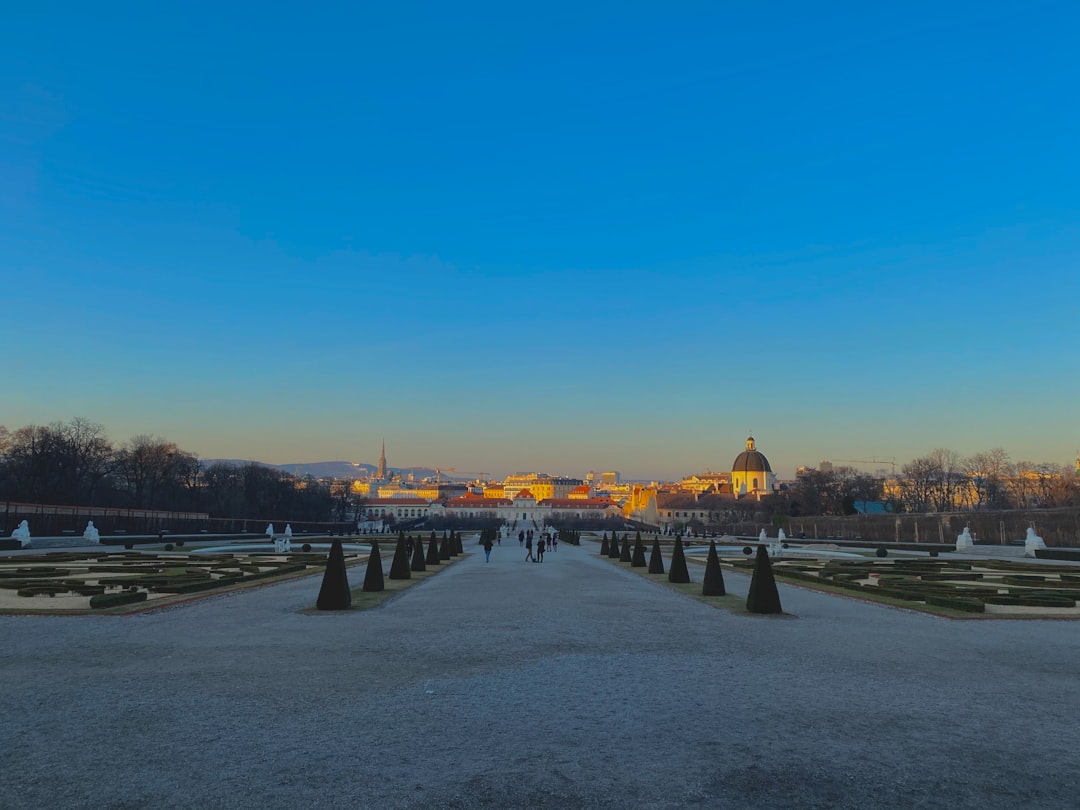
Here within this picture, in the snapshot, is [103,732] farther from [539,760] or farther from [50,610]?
[50,610]

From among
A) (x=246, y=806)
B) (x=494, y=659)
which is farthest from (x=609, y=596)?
(x=246, y=806)

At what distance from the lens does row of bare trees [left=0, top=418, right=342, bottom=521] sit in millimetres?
68250

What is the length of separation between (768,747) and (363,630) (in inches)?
344

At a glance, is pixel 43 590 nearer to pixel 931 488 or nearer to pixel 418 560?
pixel 418 560

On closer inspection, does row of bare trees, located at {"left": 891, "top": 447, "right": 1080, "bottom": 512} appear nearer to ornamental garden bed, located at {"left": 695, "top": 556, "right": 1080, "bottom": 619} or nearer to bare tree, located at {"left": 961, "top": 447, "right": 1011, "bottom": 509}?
bare tree, located at {"left": 961, "top": 447, "right": 1011, "bottom": 509}

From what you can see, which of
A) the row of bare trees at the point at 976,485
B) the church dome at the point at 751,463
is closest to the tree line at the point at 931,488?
the row of bare trees at the point at 976,485

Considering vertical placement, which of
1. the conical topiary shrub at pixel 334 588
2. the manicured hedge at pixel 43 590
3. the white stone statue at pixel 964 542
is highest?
the conical topiary shrub at pixel 334 588

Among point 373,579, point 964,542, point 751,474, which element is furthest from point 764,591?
point 751,474

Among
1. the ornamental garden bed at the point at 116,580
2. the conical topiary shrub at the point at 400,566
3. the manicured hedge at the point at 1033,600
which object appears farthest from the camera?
the conical topiary shrub at the point at 400,566

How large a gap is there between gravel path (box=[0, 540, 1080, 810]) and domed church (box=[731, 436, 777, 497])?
547 ft

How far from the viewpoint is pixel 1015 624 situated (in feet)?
49.0

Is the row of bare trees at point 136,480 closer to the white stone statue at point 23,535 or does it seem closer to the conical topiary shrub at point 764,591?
the white stone statue at point 23,535

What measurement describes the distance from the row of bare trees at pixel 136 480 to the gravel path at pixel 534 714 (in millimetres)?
64275

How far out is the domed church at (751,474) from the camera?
6924 inches
